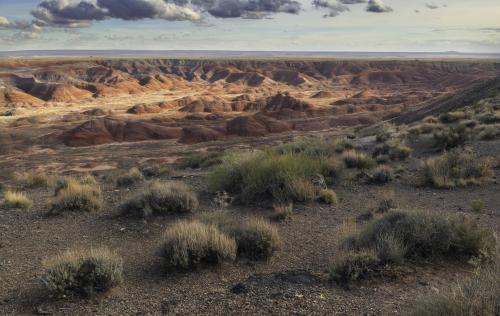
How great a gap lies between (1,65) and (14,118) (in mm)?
72542

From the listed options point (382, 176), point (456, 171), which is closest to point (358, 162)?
point (382, 176)

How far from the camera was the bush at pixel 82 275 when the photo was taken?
5906 millimetres

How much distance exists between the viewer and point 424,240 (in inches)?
268

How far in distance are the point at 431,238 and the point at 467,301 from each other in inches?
126

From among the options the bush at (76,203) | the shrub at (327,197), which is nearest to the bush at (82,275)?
the bush at (76,203)

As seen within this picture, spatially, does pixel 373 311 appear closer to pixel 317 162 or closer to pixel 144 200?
pixel 144 200

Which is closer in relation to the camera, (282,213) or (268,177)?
(282,213)

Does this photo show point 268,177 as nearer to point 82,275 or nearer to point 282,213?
point 282,213

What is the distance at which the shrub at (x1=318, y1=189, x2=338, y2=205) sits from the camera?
1057 centimetres

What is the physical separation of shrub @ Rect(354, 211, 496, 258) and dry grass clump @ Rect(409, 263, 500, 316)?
232 cm

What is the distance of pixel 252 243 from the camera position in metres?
7.34

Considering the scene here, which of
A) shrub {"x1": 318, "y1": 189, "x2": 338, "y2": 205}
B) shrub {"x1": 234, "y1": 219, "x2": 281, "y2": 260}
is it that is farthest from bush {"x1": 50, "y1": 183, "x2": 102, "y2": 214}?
shrub {"x1": 318, "y1": 189, "x2": 338, "y2": 205}

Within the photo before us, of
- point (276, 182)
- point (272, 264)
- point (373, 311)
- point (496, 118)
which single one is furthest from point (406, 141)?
point (373, 311)

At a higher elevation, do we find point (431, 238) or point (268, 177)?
point (431, 238)
